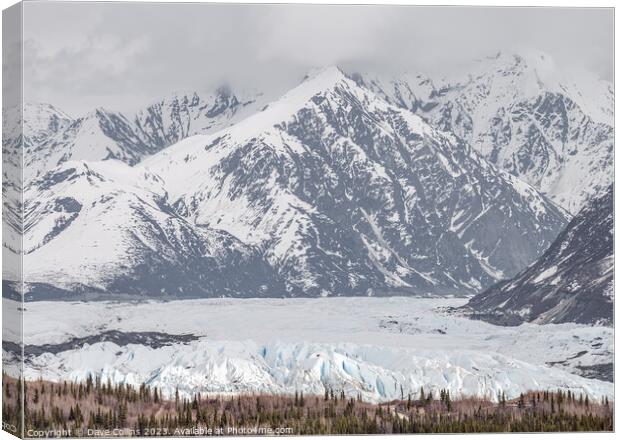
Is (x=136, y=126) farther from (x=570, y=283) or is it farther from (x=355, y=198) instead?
(x=570, y=283)

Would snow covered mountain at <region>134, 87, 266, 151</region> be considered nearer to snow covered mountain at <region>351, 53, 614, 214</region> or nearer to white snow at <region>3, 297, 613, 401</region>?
snow covered mountain at <region>351, 53, 614, 214</region>

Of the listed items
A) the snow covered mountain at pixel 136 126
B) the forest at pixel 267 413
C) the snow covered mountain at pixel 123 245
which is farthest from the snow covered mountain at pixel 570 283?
the snow covered mountain at pixel 136 126

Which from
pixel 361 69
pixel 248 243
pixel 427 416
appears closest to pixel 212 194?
pixel 248 243

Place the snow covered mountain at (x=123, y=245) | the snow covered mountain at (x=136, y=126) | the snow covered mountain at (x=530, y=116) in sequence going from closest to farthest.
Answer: the snow covered mountain at (x=123, y=245), the snow covered mountain at (x=136, y=126), the snow covered mountain at (x=530, y=116)

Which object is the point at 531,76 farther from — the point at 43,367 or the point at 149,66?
the point at 43,367

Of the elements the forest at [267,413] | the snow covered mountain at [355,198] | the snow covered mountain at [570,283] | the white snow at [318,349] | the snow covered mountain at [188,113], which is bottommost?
the forest at [267,413]

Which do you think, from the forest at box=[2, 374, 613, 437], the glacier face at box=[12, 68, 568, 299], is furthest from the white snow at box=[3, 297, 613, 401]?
the glacier face at box=[12, 68, 568, 299]

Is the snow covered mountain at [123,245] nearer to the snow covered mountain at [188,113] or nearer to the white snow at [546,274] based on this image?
the snow covered mountain at [188,113]

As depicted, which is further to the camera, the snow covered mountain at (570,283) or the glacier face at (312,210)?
the snow covered mountain at (570,283)
